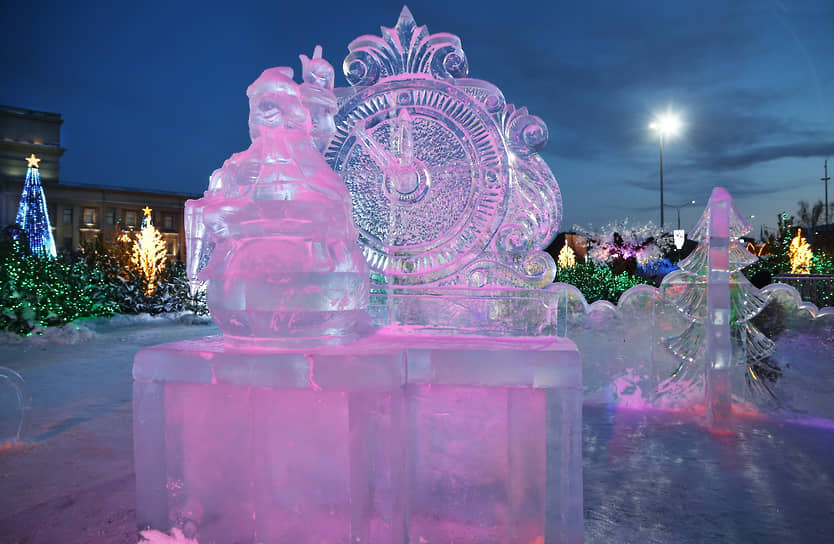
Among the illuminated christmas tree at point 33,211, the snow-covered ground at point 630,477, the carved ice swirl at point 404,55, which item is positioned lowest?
the snow-covered ground at point 630,477

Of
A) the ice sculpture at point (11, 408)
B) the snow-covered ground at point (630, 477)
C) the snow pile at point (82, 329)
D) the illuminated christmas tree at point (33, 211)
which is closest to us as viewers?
the snow-covered ground at point (630, 477)

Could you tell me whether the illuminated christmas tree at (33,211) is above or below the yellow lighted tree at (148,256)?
above

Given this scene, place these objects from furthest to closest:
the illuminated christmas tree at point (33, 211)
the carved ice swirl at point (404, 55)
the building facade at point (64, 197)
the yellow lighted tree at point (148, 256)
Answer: the building facade at point (64, 197) → the illuminated christmas tree at point (33, 211) → the yellow lighted tree at point (148, 256) → the carved ice swirl at point (404, 55)

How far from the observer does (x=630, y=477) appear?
3529mm

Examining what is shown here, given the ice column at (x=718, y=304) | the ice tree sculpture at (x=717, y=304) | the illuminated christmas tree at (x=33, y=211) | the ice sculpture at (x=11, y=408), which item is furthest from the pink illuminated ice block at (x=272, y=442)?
the illuminated christmas tree at (x=33, y=211)

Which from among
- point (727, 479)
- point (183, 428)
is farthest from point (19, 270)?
point (727, 479)

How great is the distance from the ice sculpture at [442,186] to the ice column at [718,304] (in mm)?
2766

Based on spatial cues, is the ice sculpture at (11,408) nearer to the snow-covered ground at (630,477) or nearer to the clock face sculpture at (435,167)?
the snow-covered ground at (630,477)

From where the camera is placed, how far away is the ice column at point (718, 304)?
5.01 meters

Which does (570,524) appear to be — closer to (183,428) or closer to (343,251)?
(343,251)

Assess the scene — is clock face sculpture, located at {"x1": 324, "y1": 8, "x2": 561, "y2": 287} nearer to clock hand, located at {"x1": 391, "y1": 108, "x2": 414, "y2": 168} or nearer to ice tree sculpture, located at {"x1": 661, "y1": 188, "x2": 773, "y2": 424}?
clock hand, located at {"x1": 391, "y1": 108, "x2": 414, "y2": 168}

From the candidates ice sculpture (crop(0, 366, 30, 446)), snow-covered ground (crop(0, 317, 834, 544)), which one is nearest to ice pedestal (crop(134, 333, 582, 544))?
snow-covered ground (crop(0, 317, 834, 544))

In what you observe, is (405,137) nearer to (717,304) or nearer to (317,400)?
(317,400)

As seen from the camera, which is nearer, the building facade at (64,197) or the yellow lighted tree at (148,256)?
the yellow lighted tree at (148,256)
